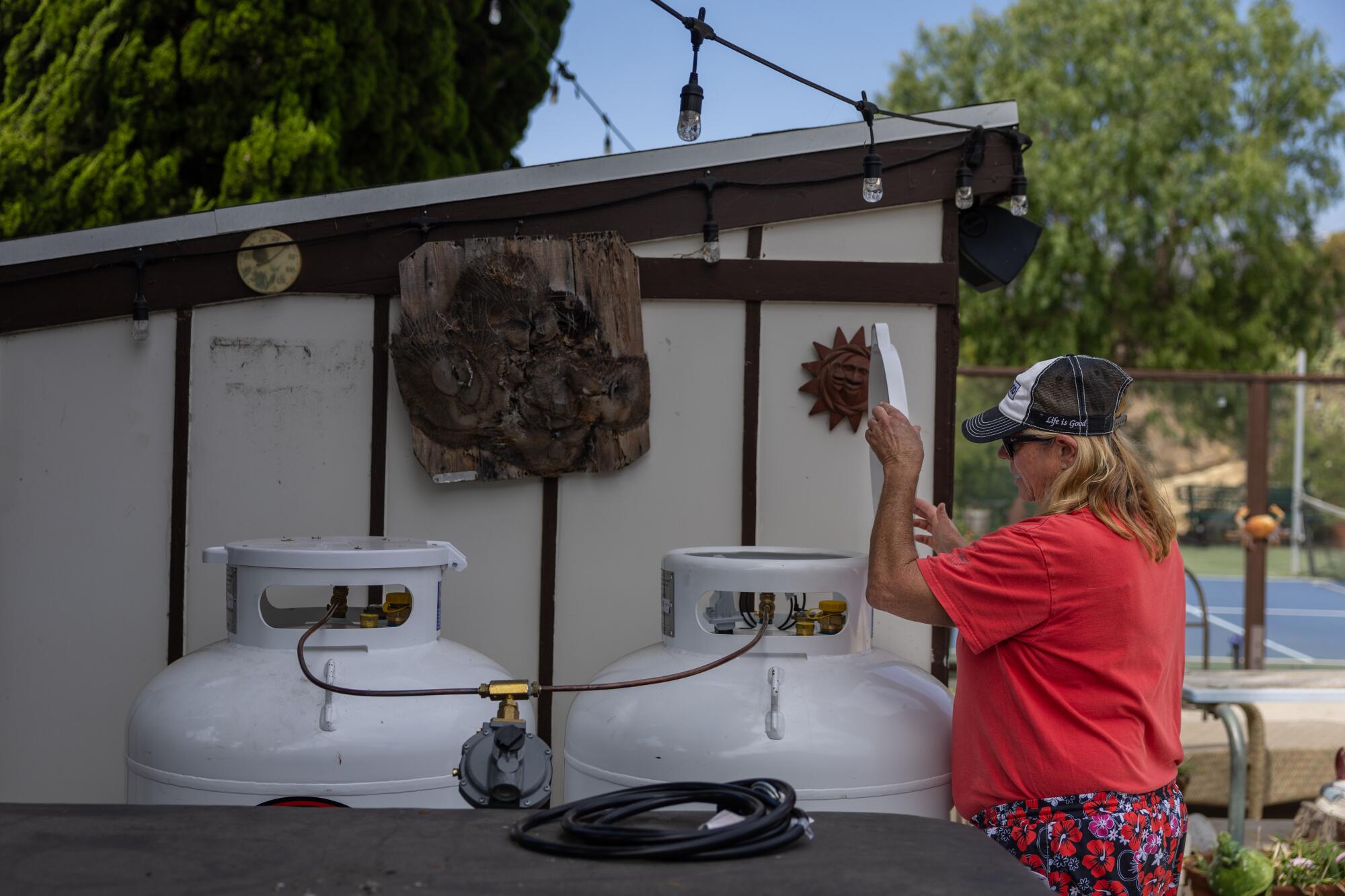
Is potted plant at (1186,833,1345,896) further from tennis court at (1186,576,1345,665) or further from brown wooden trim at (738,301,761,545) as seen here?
tennis court at (1186,576,1345,665)

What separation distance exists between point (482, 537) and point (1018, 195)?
73.4 inches

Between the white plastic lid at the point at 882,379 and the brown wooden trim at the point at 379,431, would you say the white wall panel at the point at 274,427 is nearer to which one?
the brown wooden trim at the point at 379,431

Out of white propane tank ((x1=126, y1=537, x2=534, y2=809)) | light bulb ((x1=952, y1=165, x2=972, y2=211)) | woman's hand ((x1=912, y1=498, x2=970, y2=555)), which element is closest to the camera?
white propane tank ((x1=126, y1=537, x2=534, y2=809))

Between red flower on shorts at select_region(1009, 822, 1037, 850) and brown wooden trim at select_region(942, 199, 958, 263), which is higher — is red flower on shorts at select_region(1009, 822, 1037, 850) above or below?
below

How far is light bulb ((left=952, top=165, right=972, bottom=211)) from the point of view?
3.40 m

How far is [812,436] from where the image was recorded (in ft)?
11.5

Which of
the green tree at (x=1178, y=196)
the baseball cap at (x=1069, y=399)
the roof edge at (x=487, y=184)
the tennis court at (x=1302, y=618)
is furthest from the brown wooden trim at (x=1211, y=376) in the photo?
the green tree at (x=1178, y=196)

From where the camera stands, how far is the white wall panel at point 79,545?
10.9 ft

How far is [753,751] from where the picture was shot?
2.35 m

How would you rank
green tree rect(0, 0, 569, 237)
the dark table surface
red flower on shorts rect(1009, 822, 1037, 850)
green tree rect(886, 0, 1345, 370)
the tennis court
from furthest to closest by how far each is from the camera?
green tree rect(886, 0, 1345, 370), the tennis court, green tree rect(0, 0, 569, 237), red flower on shorts rect(1009, 822, 1037, 850), the dark table surface

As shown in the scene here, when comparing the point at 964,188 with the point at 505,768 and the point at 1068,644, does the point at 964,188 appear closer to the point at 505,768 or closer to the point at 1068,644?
the point at 1068,644

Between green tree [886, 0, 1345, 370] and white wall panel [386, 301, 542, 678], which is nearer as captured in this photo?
white wall panel [386, 301, 542, 678]

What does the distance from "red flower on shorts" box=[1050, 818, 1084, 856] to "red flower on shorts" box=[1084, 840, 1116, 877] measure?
0.02 m

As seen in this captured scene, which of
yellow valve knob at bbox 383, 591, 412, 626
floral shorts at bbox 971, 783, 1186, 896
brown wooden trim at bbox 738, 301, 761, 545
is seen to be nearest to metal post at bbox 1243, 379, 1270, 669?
brown wooden trim at bbox 738, 301, 761, 545
